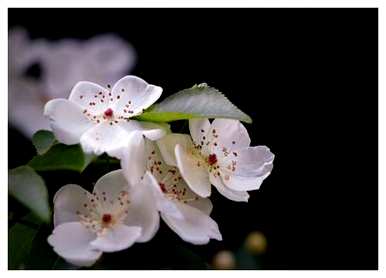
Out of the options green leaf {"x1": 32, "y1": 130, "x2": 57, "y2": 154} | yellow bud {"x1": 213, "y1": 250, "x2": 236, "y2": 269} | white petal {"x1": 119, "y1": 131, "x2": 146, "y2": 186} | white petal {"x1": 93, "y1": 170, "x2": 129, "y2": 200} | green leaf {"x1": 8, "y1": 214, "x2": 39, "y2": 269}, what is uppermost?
white petal {"x1": 119, "y1": 131, "x2": 146, "y2": 186}


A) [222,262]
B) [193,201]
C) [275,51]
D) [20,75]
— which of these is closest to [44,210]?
[193,201]

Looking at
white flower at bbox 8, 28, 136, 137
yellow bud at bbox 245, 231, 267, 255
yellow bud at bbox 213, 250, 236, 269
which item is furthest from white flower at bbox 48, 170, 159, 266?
yellow bud at bbox 245, 231, 267, 255

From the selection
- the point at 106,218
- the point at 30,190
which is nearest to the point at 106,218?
the point at 106,218

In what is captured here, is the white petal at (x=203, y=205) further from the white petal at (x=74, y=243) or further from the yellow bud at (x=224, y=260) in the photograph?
the yellow bud at (x=224, y=260)

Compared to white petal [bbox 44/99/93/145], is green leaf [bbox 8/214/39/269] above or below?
below

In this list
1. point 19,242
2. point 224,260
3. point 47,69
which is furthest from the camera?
point 224,260

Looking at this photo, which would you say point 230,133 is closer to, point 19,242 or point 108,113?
point 108,113

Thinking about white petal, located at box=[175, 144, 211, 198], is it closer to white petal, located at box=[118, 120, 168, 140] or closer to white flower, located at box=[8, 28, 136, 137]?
white petal, located at box=[118, 120, 168, 140]

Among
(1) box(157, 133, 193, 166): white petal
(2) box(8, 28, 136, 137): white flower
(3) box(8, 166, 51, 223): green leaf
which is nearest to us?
(3) box(8, 166, 51, 223): green leaf
